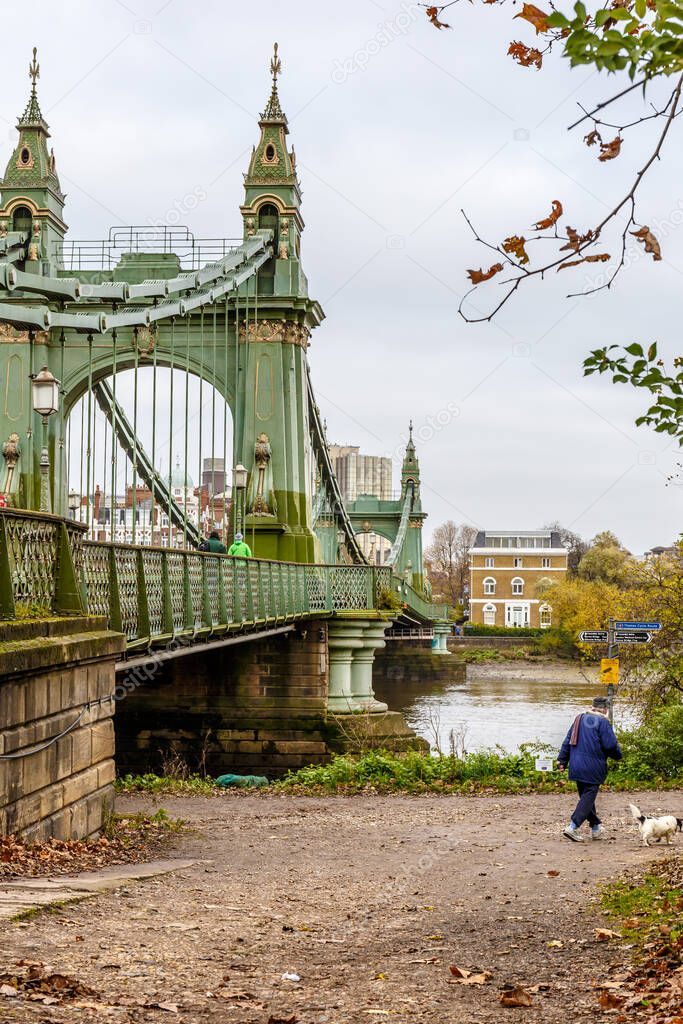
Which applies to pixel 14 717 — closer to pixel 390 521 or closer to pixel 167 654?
pixel 167 654

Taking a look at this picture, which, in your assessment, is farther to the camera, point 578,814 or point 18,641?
point 578,814

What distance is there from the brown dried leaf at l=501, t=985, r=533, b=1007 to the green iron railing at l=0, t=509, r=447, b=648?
13.9 feet

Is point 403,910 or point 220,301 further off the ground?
point 220,301

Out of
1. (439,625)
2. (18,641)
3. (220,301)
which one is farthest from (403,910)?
(439,625)

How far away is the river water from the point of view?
33250mm

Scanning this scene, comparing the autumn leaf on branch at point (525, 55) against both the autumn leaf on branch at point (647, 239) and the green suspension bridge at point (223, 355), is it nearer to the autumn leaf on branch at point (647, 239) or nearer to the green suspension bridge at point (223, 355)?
the autumn leaf on branch at point (647, 239)

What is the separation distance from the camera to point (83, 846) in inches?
384

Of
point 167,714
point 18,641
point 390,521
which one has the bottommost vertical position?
point 167,714

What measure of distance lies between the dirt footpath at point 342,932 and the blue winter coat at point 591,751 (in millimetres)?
565

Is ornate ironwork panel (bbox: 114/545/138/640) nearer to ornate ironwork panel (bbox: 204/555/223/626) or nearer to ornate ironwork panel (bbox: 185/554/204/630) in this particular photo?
ornate ironwork panel (bbox: 185/554/204/630)

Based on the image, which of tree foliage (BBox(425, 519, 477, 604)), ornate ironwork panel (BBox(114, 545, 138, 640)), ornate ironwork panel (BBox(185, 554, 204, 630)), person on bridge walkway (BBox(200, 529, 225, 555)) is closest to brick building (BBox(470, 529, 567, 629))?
tree foliage (BBox(425, 519, 477, 604))

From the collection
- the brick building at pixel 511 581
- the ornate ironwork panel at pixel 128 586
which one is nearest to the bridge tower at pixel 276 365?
the ornate ironwork panel at pixel 128 586

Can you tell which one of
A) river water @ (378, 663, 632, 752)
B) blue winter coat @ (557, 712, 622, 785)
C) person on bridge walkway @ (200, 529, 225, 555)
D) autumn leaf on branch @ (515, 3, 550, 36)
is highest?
autumn leaf on branch @ (515, 3, 550, 36)

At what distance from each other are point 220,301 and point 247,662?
27.3 feet
